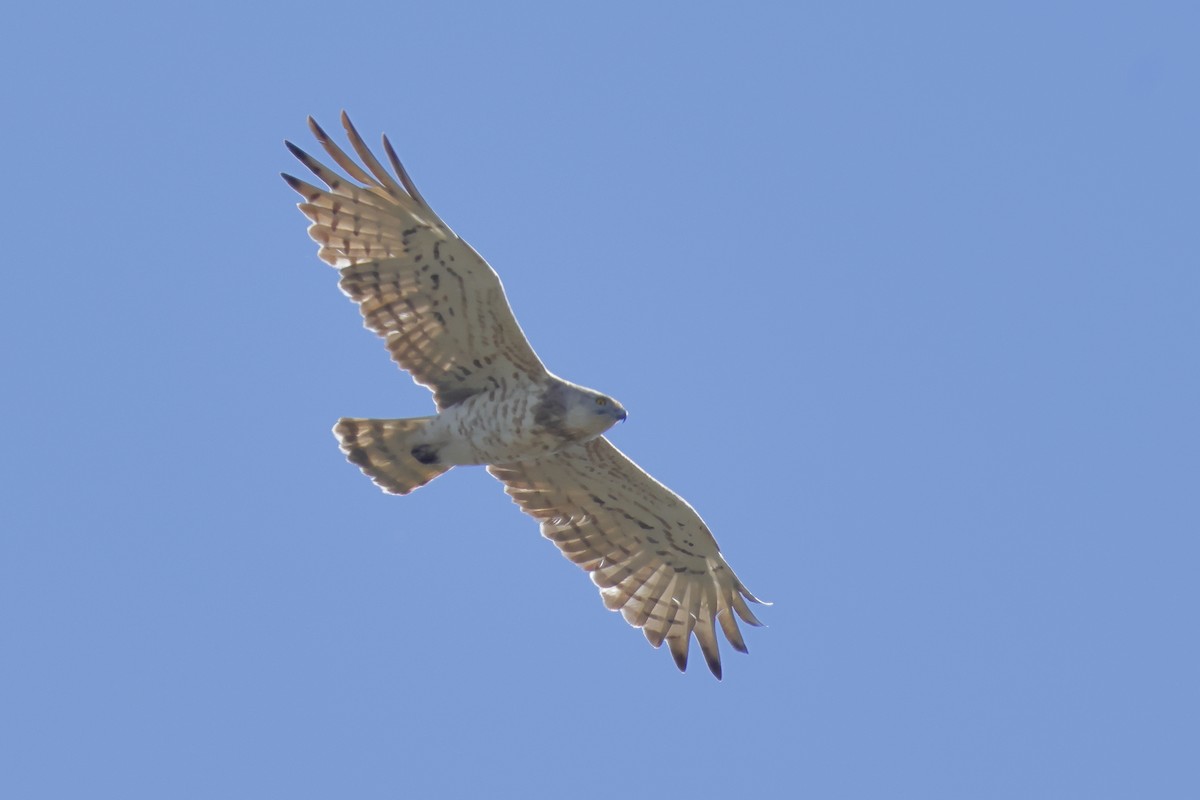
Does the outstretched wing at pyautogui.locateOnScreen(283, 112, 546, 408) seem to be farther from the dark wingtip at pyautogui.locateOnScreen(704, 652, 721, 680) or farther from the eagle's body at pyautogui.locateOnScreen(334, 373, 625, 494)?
the dark wingtip at pyautogui.locateOnScreen(704, 652, 721, 680)

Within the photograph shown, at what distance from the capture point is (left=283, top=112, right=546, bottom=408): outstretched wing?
13.9m

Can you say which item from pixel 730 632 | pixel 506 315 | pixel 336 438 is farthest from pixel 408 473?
pixel 730 632

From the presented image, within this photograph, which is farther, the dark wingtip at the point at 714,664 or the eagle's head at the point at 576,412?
the dark wingtip at the point at 714,664

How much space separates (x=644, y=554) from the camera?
51.0ft

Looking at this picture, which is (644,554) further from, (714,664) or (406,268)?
(406,268)

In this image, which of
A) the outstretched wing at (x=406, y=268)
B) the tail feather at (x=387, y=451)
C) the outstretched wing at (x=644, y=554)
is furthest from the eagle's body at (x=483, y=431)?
the outstretched wing at (x=644, y=554)

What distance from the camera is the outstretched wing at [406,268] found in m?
13.9

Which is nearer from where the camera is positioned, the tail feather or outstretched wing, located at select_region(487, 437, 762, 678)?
the tail feather

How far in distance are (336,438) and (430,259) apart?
5.38 feet

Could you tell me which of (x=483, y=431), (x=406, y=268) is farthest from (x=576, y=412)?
(x=406, y=268)

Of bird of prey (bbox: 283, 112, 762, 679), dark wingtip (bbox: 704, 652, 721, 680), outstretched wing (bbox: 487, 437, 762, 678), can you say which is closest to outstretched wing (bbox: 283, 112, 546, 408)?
bird of prey (bbox: 283, 112, 762, 679)

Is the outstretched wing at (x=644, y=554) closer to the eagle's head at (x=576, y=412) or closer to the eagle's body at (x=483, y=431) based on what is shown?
the eagle's body at (x=483, y=431)

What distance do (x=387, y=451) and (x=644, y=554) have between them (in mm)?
2362

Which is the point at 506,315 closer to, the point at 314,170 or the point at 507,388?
the point at 507,388
